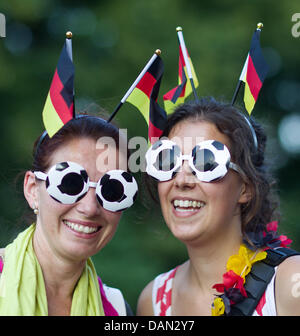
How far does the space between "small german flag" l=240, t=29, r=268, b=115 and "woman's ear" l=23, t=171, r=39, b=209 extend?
143 centimetres

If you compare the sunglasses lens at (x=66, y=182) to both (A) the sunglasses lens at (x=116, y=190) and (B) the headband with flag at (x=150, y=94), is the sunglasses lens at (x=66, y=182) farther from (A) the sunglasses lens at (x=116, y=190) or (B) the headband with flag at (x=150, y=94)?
(B) the headband with flag at (x=150, y=94)

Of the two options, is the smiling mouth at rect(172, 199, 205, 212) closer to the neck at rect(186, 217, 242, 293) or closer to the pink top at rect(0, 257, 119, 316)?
the neck at rect(186, 217, 242, 293)

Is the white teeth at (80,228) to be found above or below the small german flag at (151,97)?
below

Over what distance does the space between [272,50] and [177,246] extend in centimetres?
318

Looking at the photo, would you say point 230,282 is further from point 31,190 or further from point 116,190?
point 31,190

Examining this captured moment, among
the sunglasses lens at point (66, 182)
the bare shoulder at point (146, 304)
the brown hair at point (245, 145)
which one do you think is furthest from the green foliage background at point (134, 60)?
the sunglasses lens at point (66, 182)

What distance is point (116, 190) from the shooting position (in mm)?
2979

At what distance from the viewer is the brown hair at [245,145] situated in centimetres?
328

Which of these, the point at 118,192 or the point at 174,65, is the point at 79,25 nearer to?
the point at 174,65

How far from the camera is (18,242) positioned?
9.98 ft

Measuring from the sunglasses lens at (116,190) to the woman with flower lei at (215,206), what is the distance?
0.87 feet

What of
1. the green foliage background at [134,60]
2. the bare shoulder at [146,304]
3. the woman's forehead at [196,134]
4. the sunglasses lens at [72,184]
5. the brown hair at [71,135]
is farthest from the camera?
the green foliage background at [134,60]
